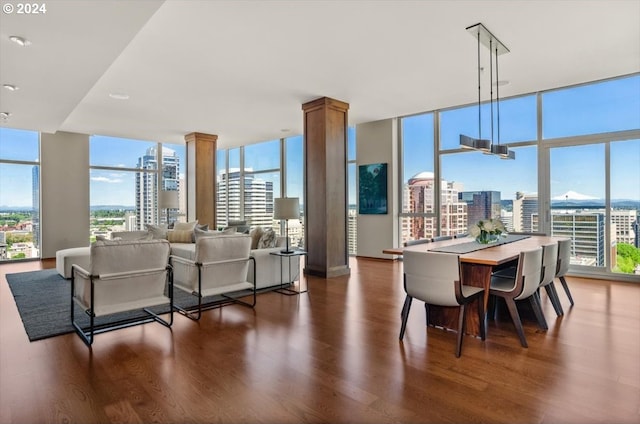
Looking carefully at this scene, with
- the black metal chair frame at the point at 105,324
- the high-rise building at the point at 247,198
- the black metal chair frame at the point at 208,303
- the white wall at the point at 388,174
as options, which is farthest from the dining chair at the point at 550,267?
the high-rise building at the point at 247,198

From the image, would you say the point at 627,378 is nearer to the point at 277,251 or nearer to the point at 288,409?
the point at 288,409

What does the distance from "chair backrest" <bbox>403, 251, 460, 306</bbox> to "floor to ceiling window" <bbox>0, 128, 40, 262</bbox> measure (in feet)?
28.7

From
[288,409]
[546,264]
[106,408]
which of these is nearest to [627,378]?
[546,264]

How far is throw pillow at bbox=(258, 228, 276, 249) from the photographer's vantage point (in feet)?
16.8

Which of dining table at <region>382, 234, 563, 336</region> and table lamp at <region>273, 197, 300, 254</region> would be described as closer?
dining table at <region>382, 234, 563, 336</region>

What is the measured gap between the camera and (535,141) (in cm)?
600

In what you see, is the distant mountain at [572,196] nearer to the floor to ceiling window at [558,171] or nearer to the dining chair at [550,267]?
the floor to ceiling window at [558,171]

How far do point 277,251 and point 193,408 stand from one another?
3.04 m

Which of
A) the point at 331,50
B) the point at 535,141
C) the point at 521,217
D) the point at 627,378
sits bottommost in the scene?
the point at 627,378

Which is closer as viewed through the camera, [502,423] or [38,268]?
[502,423]

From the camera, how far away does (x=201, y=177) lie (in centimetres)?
927

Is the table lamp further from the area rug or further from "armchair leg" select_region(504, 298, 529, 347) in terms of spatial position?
"armchair leg" select_region(504, 298, 529, 347)

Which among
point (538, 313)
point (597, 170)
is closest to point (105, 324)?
point (538, 313)
